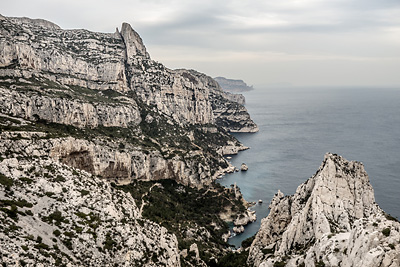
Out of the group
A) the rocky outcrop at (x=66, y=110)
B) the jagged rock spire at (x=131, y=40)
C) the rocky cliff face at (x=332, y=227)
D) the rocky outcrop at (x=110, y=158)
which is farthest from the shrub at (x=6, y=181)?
the jagged rock spire at (x=131, y=40)

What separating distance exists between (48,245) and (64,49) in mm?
109981

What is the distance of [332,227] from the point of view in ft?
111

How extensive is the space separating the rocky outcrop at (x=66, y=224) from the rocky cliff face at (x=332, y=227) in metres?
14.6

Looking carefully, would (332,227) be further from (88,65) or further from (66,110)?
(88,65)

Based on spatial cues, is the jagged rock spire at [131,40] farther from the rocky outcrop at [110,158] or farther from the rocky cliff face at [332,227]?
the rocky cliff face at [332,227]

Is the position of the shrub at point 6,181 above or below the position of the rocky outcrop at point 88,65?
below

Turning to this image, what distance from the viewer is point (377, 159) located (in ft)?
419

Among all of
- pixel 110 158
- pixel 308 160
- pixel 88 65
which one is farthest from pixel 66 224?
pixel 308 160

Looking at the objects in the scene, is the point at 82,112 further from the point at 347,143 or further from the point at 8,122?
the point at 347,143

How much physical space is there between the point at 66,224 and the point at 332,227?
28.8 m

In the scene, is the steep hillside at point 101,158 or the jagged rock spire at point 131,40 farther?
the jagged rock spire at point 131,40

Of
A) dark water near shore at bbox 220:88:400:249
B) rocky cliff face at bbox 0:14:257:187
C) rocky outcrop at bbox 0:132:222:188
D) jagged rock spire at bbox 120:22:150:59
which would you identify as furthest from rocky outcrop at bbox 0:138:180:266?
jagged rock spire at bbox 120:22:150:59

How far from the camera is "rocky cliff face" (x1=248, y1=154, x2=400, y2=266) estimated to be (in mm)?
21500

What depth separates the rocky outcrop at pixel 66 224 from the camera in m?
29.7
